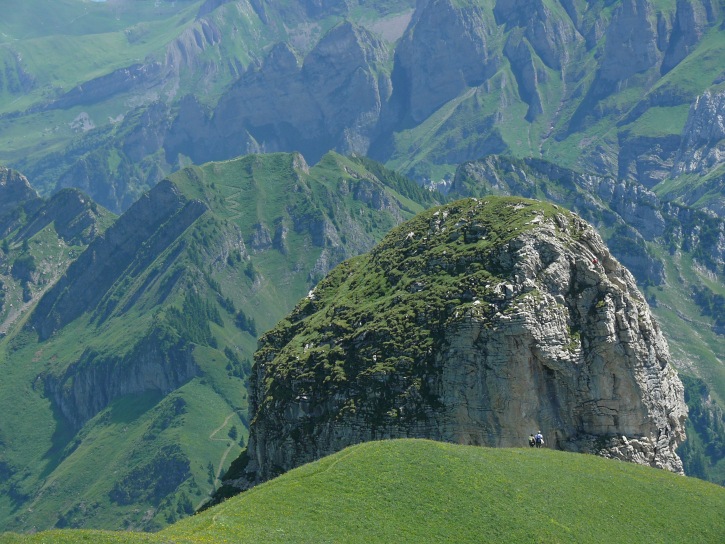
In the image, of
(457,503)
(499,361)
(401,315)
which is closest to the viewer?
(457,503)

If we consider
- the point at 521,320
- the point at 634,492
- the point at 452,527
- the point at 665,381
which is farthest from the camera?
the point at 665,381

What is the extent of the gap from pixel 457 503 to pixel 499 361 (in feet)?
85.4

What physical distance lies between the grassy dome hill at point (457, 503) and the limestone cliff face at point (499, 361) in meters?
13.5

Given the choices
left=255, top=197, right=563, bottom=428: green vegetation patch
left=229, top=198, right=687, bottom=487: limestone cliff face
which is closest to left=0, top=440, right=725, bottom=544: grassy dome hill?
left=229, top=198, right=687, bottom=487: limestone cliff face

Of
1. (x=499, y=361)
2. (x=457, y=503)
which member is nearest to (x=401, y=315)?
(x=499, y=361)

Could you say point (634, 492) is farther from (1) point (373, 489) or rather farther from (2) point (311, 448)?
(2) point (311, 448)

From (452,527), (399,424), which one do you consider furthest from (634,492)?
(399,424)

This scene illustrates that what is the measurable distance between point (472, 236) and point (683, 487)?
36.6 m

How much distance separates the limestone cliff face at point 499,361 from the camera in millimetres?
106438

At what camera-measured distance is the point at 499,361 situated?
106 metres

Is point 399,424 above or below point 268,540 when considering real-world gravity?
below

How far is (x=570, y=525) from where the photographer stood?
81438 millimetres

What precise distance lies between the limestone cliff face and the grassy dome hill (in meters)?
13.5

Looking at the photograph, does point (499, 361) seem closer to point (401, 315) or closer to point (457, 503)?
point (401, 315)
